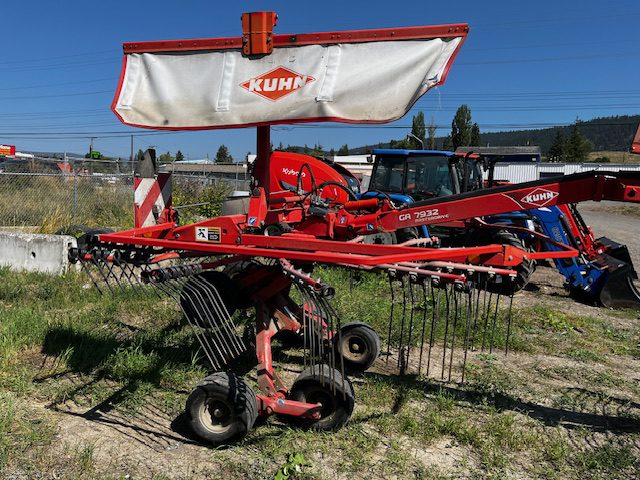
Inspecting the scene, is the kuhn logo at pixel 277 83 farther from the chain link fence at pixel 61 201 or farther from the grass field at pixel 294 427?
the chain link fence at pixel 61 201

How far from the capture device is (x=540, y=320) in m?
6.40

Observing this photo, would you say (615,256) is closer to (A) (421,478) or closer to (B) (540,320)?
(B) (540,320)

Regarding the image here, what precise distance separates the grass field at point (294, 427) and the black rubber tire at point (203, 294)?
25.9 inches

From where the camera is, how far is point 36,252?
23.9 feet

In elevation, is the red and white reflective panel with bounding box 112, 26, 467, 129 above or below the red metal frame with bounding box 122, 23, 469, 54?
below

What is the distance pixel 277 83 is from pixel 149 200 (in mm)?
1853

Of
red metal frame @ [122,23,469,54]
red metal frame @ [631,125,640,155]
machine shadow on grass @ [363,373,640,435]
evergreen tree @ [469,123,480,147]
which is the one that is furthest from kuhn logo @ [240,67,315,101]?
evergreen tree @ [469,123,480,147]

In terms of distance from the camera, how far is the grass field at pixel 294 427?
124 inches

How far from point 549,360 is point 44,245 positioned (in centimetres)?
675

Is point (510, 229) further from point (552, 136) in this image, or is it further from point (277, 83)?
point (552, 136)

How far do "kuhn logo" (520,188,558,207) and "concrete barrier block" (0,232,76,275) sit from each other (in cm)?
618

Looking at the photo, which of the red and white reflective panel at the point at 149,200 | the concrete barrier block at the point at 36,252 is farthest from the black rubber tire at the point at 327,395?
the concrete barrier block at the point at 36,252

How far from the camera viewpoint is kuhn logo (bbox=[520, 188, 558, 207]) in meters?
3.41

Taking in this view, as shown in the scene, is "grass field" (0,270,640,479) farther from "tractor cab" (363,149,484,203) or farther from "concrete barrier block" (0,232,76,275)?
"tractor cab" (363,149,484,203)
